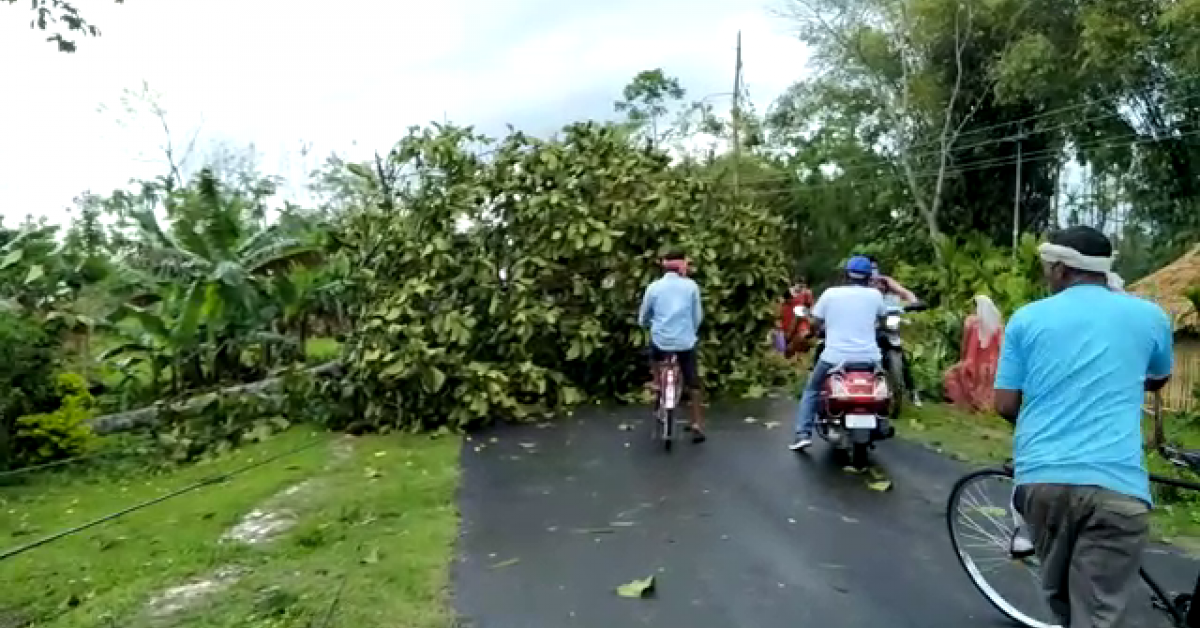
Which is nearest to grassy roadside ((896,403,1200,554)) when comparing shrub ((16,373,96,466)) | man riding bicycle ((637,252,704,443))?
man riding bicycle ((637,252,704,443))

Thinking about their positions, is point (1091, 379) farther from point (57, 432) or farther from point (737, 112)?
point (737, 112)

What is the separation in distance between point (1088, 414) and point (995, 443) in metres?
6.73

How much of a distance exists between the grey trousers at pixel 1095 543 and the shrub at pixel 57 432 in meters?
10.6

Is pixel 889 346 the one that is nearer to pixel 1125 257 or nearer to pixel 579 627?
pixel 579 627

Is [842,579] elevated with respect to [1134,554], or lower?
lower

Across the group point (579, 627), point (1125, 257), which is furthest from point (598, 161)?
point (1125, 257)

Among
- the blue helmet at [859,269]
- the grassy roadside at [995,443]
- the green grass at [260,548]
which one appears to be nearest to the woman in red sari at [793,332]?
the grassy roadside at [995,443]

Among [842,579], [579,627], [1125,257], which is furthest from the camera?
[1125,257]

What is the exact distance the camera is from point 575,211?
1312 centimetres

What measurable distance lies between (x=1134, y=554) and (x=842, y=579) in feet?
7.42

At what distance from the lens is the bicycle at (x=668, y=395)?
10.2m

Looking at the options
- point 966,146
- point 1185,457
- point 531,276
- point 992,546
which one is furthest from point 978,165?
point 1185,457

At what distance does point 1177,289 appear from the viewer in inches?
595

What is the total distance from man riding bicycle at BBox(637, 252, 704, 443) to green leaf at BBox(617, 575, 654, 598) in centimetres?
456
